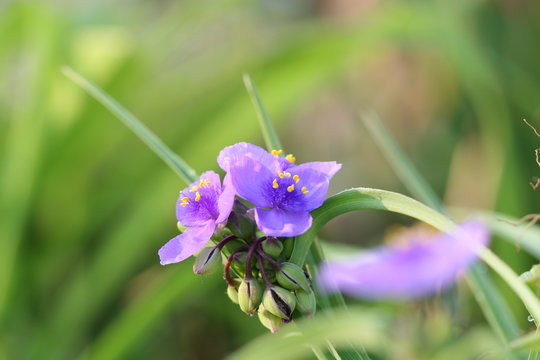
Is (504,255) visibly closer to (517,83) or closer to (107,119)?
(517,83)

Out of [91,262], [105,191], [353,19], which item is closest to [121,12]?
[353,19]

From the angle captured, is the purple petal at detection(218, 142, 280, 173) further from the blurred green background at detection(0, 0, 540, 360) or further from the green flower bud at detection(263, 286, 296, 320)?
the blurred green background at detection(0, 0, 540, 360)

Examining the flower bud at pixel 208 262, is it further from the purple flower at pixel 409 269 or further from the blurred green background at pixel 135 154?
the blurred green background at pixel 135 154

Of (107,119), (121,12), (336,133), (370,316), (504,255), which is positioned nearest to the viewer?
(370,316)

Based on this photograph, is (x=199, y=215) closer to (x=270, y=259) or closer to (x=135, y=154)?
(x=270, y=259)

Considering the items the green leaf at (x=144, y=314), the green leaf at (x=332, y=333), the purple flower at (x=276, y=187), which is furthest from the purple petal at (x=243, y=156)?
the green leaf at (x=144, y=314)

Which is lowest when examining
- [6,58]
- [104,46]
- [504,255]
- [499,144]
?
[504,255]
